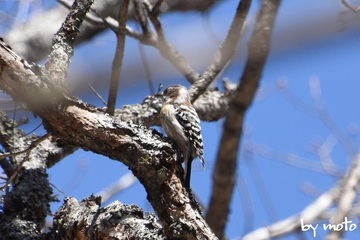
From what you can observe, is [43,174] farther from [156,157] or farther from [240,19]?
[240,19]

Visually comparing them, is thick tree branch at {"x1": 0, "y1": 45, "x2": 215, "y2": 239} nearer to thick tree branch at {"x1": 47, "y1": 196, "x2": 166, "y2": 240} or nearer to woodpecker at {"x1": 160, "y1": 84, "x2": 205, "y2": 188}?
thick tree branch at {"x1": 47, "y1": 196, "x2": 166, "y2": 240}

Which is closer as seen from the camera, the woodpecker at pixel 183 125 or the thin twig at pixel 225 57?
the woodpecker at pixel 183 125

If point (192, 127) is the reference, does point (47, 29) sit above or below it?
above

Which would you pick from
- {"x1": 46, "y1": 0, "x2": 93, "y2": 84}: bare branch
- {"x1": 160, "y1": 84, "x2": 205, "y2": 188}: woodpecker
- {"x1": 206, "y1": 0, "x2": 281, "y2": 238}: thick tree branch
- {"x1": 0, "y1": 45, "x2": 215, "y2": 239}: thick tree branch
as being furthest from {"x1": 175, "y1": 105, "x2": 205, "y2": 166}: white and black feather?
{"x1": 46, "y1": 0, "x2": 93, "y2": 84}: bare branch

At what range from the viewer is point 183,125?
4.09 m

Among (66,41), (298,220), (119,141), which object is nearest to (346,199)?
(298,220)

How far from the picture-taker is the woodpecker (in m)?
3.86

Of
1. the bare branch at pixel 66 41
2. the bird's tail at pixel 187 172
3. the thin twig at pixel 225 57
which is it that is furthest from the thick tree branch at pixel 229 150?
the bare branch at pixel 66 41

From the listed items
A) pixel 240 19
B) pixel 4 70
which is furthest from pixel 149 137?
pixel 240 19

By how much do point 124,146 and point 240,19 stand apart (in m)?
1.68

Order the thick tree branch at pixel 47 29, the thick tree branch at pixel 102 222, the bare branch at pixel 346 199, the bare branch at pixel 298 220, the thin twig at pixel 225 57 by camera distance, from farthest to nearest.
Result: the bare branch at pixel 298 220, the thick tree branch at pixel 47 29, the bare branch at pixel 346 199, the thin twig at pixel 225 57, the thick tree branch at pixel 102 222

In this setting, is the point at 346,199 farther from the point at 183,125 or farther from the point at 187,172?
the point at 187,172

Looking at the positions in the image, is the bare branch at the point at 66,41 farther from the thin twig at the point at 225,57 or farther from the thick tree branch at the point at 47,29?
the thick tree branch at the point at 47,29

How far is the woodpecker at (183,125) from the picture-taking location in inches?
152
